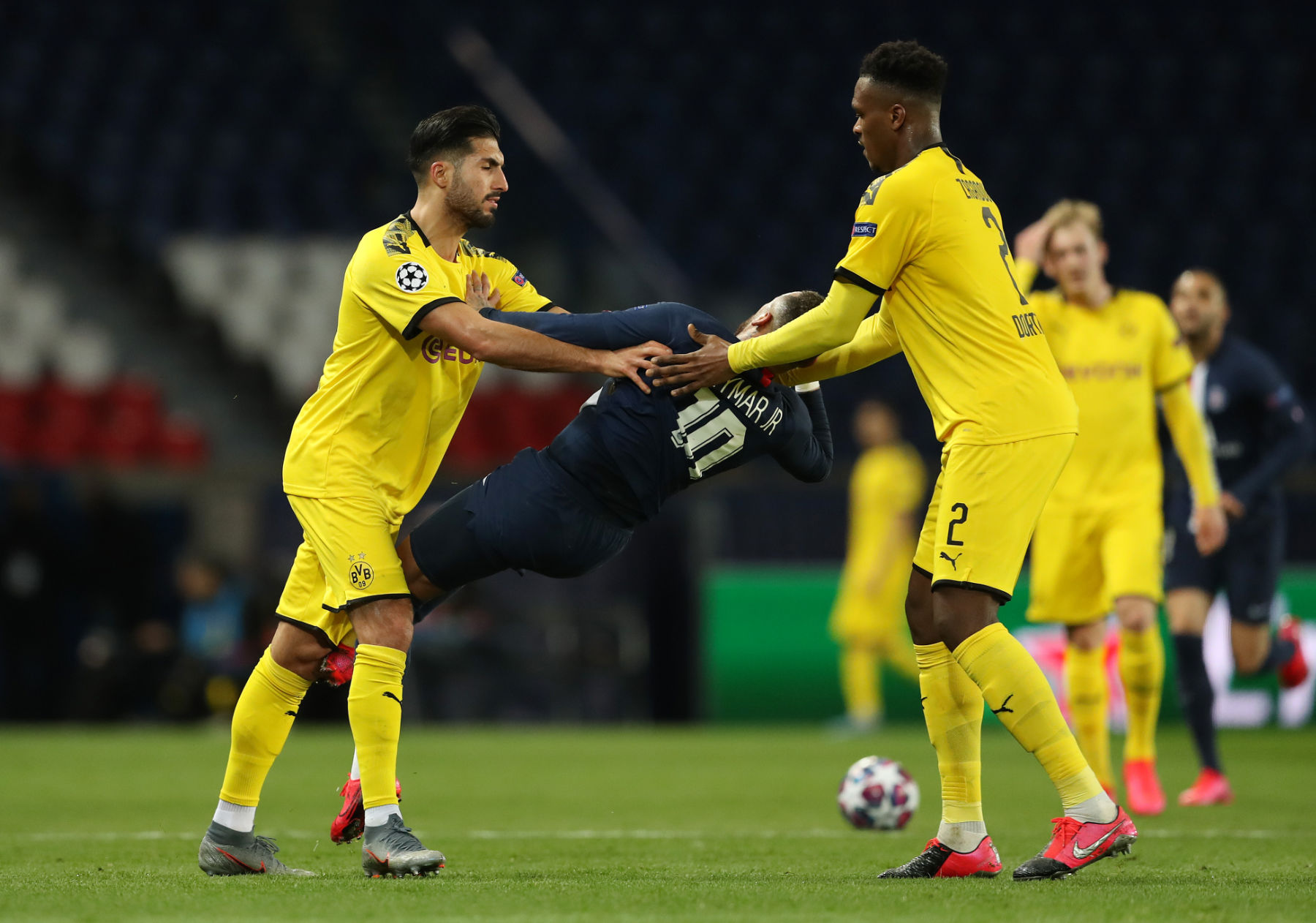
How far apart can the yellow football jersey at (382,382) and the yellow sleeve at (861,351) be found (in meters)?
1.07

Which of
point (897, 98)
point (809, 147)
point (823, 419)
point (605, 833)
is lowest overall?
point (605, 833)

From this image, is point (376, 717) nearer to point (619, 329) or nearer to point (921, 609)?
point (619, 329)

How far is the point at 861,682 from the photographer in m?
12.3

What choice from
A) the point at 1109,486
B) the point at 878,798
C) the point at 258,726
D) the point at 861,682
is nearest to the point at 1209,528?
the point at 1109,486

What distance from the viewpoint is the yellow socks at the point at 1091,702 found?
283 inches

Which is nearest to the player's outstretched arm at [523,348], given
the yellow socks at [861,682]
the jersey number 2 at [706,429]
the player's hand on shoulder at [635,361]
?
the player's hand on shoulder at [635,361]

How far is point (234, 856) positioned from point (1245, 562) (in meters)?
5.32

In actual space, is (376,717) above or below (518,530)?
below

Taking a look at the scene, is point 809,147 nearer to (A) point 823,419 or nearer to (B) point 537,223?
(B) point 537,223

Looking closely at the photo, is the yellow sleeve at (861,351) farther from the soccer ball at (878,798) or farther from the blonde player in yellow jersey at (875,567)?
the blonde player in yellow jersey at (875,567)

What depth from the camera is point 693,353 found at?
4.66 m

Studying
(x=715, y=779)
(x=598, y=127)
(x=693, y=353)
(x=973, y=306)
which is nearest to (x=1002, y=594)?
(x=973, y=306)

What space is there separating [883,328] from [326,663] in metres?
2.02

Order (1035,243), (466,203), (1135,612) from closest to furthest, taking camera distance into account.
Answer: (466,203) < (1035,243) < (1135,612)
